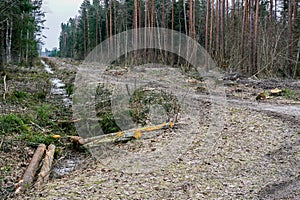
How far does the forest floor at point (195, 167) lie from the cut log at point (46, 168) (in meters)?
0.20

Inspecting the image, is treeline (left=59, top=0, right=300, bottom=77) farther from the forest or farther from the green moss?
the green moss

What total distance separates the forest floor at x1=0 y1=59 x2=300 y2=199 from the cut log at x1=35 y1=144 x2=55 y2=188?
0.65ft

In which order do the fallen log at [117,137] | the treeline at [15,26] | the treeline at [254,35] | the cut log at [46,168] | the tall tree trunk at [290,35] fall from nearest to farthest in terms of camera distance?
the cut log at [46,168] < the fallen log at [117,137] < the treeline at [15,26] < the tall tree trunk at [290,35] < the treeline at [254,35]

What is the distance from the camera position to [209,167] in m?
6.25

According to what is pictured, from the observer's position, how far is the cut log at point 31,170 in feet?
18.1

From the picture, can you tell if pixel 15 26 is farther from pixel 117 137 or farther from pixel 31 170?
pixel 31 170

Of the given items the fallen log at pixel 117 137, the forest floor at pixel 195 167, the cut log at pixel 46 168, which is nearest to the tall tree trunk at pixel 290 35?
the forest floor at pixel 195 167

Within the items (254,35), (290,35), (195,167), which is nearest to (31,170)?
(195,167)

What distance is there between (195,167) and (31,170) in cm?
355

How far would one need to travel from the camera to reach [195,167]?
248 inches

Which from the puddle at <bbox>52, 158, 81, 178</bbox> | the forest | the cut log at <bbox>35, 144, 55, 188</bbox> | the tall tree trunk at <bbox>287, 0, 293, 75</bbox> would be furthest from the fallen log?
the tall tree trunk at <bbox>287, 0, 293, 75</bbox>

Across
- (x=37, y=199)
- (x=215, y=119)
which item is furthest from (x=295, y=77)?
(x=37, y=199)

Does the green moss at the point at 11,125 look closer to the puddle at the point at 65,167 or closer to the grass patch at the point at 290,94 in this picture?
the puddle at the point at 65,167

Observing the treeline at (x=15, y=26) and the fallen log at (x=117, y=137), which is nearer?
the fallen log at (x=117, y=137)
